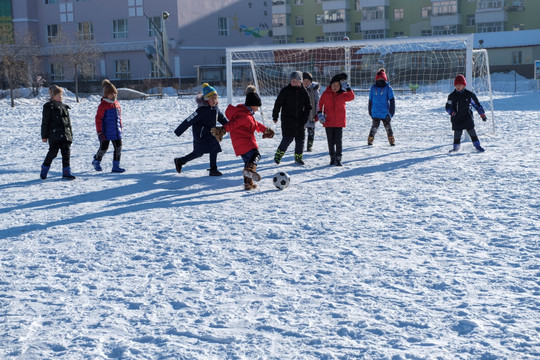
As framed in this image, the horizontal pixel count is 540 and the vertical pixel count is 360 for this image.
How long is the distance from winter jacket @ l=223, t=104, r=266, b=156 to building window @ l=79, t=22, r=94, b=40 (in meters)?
44.1

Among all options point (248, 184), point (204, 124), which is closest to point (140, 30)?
point (204, 124)

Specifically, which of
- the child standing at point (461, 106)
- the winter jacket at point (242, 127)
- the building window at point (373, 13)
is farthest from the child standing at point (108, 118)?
the building window at point (373, 13)

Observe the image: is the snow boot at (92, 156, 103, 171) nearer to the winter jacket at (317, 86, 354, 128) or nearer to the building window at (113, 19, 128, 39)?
the winter jacket at (317, 86, 354, 128)

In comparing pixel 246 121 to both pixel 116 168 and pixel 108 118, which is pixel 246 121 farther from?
pixel 116 168

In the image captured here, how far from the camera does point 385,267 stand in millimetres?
4656

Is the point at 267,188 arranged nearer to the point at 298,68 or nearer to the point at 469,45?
the point at 469,45

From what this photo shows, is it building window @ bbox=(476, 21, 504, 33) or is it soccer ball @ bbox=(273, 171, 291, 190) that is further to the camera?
building window @ bbox=(476, 21, 504, 33)

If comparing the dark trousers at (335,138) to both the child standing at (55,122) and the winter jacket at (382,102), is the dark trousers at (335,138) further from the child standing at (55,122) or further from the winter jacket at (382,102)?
the child standing at (55,122)

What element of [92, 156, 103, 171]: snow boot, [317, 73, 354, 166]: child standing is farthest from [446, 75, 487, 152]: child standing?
[92, 156, 103, 171]: snow boot

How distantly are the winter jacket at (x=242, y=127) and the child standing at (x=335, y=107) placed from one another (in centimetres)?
155

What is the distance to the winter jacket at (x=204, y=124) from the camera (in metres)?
8.57

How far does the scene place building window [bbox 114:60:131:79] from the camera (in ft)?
157

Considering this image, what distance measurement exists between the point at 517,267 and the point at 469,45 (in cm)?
901

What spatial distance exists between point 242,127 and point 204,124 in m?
0.84
